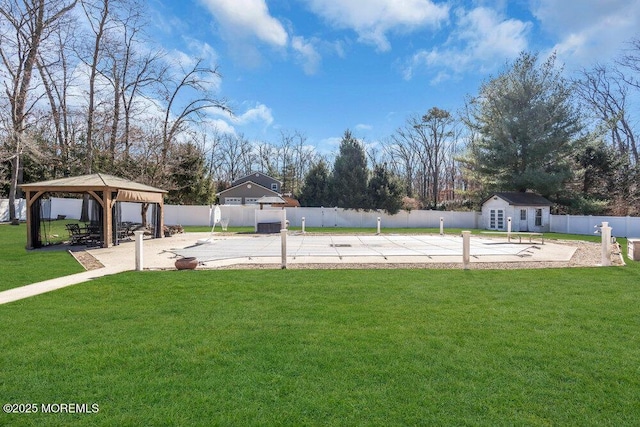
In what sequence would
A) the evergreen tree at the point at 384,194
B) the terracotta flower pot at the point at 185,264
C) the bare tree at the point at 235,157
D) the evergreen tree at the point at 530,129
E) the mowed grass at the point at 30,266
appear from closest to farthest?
1. the mowed grass at the point at 30,266
2. the terracotta flower pot at the point at 185,264
3. the evergreen tree at the point at 530,129
4. the evergreen tree at the point at 384,194
5. the bare tree at the point at 235,157

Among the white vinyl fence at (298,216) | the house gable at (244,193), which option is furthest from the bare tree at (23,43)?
the house gable at (244,193)

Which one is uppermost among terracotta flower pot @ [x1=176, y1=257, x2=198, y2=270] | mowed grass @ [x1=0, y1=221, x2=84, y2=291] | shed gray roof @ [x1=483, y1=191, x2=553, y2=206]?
shed gray roof @ [x1=483, y1=191, x2=553, y2=206]

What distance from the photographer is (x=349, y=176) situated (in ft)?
101

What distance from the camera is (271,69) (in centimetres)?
2147

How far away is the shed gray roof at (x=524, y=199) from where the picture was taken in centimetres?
2573

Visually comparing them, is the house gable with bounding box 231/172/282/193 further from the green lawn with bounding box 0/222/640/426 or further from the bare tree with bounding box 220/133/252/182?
the green lawn with bounding box 0/222/640/426

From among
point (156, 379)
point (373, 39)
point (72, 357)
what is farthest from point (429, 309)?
point (373, 39)

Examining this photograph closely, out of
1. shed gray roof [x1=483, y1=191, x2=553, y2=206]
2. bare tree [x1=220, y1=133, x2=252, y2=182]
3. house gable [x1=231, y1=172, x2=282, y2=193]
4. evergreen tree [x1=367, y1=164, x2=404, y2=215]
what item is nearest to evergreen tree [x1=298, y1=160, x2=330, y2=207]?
evergreen tree [x1=367, y1=164, x2=404, y2=215]

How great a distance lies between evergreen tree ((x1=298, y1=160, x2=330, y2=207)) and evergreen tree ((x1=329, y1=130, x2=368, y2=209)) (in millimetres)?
978

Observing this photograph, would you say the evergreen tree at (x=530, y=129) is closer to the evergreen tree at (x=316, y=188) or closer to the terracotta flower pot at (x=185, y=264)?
the evergreen tree at (x=316, y=188)

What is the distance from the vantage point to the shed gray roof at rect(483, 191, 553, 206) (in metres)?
25.7

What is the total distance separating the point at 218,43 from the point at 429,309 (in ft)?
60.6

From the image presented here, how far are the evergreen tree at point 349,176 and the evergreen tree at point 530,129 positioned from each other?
10.1 meters

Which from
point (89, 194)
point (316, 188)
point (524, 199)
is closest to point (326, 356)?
point (89, 194)
